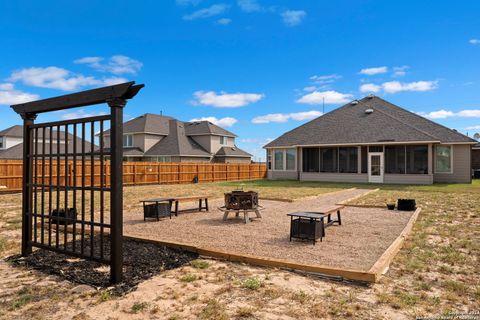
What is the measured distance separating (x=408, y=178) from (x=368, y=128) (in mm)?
4754

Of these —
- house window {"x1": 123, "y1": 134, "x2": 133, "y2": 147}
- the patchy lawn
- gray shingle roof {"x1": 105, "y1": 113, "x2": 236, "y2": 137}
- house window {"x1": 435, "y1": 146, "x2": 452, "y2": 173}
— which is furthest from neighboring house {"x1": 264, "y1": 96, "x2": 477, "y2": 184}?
the patchy lawn

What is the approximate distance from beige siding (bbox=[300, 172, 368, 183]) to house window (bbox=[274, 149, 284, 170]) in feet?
7.71

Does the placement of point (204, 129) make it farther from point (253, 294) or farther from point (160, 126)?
point (253, 294)

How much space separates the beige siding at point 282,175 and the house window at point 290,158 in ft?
1.50

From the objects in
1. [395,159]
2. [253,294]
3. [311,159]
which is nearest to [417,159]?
[395,159]

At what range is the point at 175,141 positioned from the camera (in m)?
38.0

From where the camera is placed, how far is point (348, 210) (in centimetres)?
1101

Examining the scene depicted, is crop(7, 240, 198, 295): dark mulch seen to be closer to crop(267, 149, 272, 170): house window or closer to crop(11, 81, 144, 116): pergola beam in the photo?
crop(11, 81, 144, 116): pergola beam

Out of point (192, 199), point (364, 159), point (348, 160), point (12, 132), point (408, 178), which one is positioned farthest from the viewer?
point (12, 132)

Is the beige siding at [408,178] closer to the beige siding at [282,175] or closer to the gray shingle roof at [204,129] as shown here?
the beige siding at [282,175]

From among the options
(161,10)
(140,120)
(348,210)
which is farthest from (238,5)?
(140,120)

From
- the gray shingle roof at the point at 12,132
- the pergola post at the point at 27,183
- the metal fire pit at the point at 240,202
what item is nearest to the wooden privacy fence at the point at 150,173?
the metal fire pit at the point at 240,202

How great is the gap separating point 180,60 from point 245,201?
17.4 metres

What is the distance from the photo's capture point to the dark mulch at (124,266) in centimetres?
458
